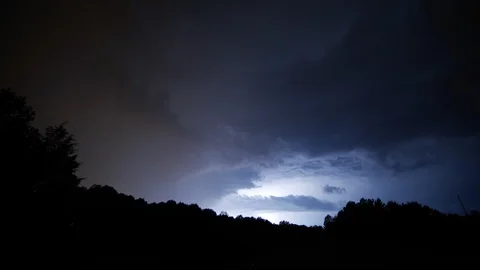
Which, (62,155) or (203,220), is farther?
(203,220)

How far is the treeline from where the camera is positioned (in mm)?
23375

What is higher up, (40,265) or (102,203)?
(102,203)

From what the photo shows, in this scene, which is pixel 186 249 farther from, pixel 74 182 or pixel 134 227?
pixel 74 182

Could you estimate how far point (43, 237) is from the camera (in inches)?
915

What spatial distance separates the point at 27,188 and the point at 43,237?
4809 millimetres

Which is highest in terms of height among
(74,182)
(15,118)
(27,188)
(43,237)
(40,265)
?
(15,118)

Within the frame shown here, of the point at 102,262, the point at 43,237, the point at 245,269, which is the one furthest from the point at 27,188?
the point at 245,269

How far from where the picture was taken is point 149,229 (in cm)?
5825

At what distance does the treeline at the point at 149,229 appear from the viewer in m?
23.4

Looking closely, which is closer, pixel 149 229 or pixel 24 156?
pixel 24 156

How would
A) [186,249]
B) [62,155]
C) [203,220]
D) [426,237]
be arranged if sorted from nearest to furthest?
[62,155] → [186,249] → [426,237] → [203,220]

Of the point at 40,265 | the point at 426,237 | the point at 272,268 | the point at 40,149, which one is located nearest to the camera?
the point at 40,265

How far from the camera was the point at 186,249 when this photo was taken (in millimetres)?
55344

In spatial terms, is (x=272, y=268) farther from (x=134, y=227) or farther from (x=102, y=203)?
(x=102, y=203)
